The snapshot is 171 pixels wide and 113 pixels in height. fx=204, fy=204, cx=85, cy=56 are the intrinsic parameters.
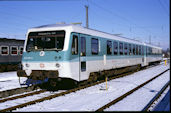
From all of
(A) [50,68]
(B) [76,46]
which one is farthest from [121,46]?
(A) [50,68]

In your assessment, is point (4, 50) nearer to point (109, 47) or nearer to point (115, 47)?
point (115, 47)

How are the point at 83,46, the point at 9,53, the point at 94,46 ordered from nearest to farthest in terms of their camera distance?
1. the point at 83,46
2. the point at 94,46
3. the point at 9,53

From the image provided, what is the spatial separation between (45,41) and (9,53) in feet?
43.1

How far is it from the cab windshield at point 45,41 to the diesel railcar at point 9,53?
458 inches

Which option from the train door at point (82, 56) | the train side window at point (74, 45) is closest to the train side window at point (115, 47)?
the train door at point (82, 56)

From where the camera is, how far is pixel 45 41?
31.5 ft

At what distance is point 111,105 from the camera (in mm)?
7164

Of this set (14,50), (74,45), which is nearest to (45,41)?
(74,45)

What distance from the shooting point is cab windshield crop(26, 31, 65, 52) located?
30.6 ft

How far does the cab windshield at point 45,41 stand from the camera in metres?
9.31

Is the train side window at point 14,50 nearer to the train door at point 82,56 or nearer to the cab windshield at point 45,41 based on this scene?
the cab windshield at point 45,41

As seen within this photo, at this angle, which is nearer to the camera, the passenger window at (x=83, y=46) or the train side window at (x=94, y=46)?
the passenger window at (x=83, y=46)

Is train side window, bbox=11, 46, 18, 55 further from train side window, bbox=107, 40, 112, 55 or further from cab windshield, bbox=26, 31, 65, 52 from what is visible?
cab windshield, bbox=26, 31, 65, 52

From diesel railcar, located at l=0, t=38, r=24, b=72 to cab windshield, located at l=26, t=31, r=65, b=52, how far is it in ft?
38.1
